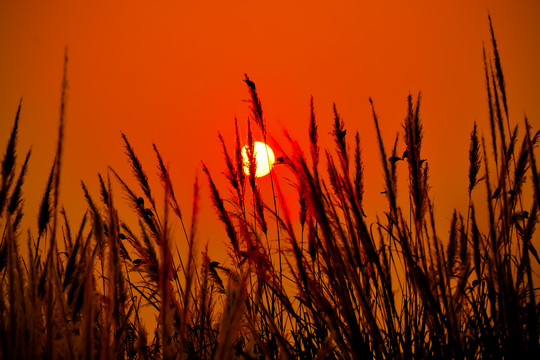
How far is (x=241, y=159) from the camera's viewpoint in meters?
2.06

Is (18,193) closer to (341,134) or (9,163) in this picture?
(9,163)

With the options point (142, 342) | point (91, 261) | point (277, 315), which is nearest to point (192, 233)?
point (91, 261)

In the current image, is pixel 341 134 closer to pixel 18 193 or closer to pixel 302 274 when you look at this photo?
pixel 302 274

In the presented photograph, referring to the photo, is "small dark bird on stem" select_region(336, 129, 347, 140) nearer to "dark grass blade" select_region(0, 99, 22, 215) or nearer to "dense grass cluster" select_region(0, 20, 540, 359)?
"dense grass cluster" select_region(0, 20, 540, 359)

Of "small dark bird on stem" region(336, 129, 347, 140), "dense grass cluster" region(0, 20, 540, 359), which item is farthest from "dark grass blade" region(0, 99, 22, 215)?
"small dark bird on stem" region(336, 129, 347, 140)

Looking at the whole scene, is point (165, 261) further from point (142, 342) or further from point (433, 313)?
point (142, 342)

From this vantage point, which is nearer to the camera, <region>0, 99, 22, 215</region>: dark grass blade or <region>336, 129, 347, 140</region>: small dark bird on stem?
<region>0, 99, 22, 215</region>: dark grass blade

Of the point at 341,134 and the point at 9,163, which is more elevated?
the point at 341,134

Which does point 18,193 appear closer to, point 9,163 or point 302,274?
point 9,163

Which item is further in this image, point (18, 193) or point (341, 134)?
point (341, 134)

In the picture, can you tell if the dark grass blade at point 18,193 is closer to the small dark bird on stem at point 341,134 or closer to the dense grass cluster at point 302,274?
the dense grass cluster at point 302,274

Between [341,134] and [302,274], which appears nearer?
[302,274]

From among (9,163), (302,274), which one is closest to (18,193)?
(9,163)

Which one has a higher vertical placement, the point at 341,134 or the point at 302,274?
the point at 341,134
